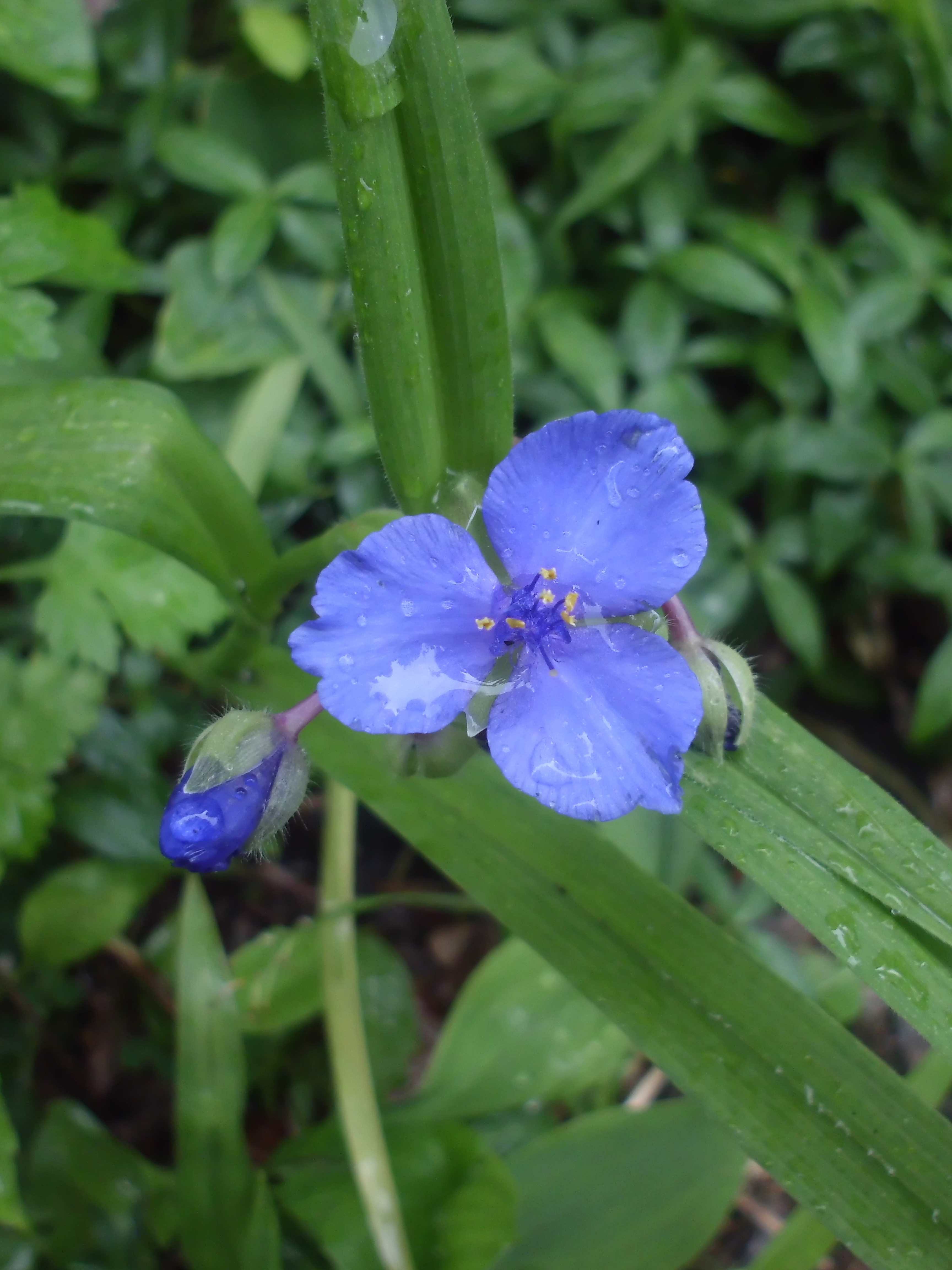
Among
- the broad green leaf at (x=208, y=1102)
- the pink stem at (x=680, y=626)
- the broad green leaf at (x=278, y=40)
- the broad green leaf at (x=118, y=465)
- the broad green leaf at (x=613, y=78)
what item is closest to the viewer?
the pink stem at (x=680, y=626)

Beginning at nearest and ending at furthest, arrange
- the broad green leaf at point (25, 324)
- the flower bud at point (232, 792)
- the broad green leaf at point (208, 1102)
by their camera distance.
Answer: the flower bud at point (232, 792) < the broad green leaf at point (25, 324) < the broad green leaf at point (208, 1102)

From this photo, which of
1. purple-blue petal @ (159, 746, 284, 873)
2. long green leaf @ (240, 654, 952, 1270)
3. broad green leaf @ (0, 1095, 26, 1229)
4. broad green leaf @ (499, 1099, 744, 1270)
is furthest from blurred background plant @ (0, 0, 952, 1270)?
purple-blue petal @ (159, 746, 284, 873)

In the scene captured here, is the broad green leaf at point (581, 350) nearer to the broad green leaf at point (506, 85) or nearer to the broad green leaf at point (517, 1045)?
the broad green leaf at point (506, 85)

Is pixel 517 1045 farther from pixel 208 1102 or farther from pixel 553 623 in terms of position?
pixel 553 623

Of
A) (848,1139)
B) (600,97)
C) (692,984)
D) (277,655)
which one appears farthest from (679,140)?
(848,1139)

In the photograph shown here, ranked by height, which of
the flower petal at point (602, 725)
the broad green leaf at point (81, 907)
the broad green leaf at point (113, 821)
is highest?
the flower petal at point (602, 725)

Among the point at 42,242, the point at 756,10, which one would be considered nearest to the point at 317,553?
the point at 42,242

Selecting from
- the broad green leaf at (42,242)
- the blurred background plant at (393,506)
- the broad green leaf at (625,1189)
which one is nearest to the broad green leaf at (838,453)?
the blurred background plant at (393,506)
